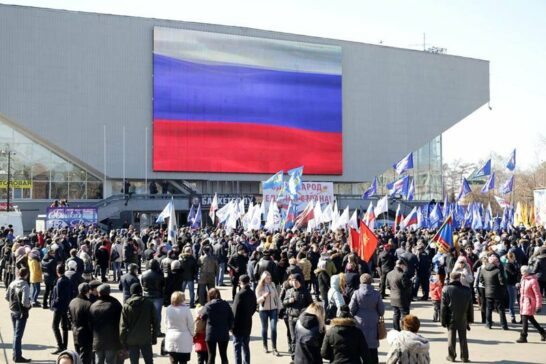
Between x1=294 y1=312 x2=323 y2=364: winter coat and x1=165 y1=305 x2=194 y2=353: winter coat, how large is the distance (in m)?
1.71

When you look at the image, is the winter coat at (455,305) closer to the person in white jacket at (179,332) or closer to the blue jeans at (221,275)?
the person in white jacket at (179,332)

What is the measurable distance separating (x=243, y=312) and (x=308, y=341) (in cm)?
254

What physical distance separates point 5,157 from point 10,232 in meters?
26.1

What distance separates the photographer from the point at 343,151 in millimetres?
59969

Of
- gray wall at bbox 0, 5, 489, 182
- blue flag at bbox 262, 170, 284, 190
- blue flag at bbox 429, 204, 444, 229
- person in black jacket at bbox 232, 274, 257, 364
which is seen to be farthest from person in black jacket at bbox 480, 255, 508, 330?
gray wall at bbox 0, 5, 489, 182

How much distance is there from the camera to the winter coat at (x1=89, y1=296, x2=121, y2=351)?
9.46 metres

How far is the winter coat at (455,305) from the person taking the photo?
1131 cm

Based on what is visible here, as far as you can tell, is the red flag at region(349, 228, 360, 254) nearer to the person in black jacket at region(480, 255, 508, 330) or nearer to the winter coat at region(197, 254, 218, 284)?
the winter coat at region(197, 254, 218, 284)

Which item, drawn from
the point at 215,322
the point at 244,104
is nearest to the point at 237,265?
the point at 215,322

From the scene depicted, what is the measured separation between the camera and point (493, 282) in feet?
46.9

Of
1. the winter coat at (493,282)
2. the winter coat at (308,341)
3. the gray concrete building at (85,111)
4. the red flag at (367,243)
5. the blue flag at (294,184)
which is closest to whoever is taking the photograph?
the winter coat at (308,341)

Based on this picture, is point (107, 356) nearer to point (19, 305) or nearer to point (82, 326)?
point (82, 326)

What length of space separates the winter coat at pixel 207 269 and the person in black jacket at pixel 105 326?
7.21 metres

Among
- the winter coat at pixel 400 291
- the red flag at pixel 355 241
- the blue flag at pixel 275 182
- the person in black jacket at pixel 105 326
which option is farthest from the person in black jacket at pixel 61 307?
the blue flag at pixel 275 182
